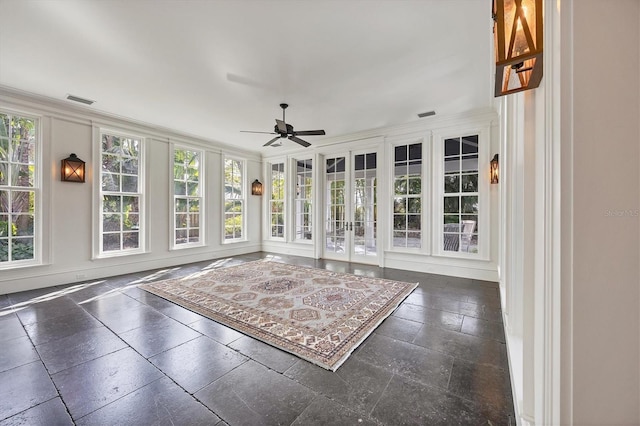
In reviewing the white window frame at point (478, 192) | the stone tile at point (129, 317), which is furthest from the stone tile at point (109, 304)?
the white window frame at point (478, 192)


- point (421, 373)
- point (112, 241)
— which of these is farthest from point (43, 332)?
point (421, 373)

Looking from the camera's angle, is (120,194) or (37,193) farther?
(120,194)

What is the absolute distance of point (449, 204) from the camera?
510 centimetres

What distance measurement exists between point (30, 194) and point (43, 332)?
278 cm

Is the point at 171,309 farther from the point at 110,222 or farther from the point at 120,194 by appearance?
the point at 120,194

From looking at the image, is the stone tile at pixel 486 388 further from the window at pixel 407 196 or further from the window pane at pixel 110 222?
the window pane at pixel 110 222

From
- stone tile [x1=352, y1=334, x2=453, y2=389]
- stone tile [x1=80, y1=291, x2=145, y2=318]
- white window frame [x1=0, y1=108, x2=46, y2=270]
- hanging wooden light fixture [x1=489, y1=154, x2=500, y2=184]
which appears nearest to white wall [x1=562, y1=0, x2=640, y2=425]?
stone tile [x1=352, y1=334, x2=453, y2=389]

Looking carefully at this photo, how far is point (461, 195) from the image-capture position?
4.96 metres

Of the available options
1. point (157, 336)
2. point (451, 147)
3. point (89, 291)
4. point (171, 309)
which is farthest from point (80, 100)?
point (451, 147)

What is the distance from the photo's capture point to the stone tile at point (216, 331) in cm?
262

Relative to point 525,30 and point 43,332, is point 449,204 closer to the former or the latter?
point 525,30

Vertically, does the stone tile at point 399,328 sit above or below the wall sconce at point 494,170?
below

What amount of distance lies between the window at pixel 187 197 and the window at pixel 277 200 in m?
2.08

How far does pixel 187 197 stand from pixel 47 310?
331 cm
